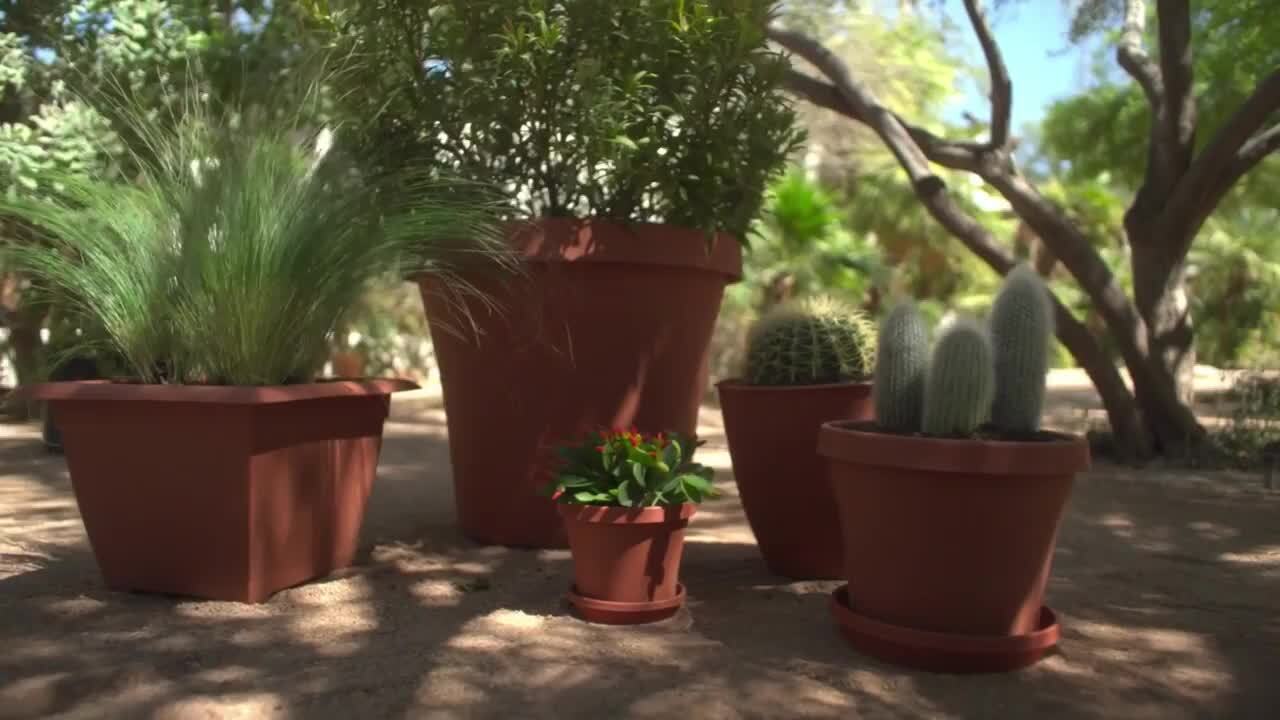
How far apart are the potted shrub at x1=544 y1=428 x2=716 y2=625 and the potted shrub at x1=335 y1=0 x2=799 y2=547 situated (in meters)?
0.60

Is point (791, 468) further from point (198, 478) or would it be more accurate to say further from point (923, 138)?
point (923, 138)

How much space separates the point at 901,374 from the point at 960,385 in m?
0.21

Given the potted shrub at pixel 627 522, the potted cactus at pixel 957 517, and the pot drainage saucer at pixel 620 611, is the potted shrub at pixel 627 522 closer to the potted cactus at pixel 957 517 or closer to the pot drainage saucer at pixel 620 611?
the pot drainage saucer at pixel 620 611

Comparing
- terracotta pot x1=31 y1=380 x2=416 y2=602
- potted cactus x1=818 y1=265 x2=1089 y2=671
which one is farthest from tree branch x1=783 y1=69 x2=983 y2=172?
terracotta pot x1=31 y1=380 x2=416 y2=602

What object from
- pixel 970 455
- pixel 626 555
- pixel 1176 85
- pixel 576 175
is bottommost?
pixel 626 555

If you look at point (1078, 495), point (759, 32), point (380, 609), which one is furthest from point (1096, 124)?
point (380, 609)

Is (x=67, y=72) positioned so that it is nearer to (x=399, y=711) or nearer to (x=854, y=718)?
(x=399, y=711)

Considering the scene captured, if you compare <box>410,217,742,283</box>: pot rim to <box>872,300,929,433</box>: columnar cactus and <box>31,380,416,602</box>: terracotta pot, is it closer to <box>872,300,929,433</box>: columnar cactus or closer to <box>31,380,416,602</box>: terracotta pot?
<box>31,380,416,602</box>: terracotta pot

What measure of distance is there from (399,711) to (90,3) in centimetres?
550

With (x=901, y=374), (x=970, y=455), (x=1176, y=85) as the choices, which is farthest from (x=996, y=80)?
(x=970, y=455)

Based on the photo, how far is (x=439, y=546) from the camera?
3.37m

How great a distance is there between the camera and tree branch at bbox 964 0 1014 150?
635 cm

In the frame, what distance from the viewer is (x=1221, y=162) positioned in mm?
5797

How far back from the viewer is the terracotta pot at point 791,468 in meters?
2.90
